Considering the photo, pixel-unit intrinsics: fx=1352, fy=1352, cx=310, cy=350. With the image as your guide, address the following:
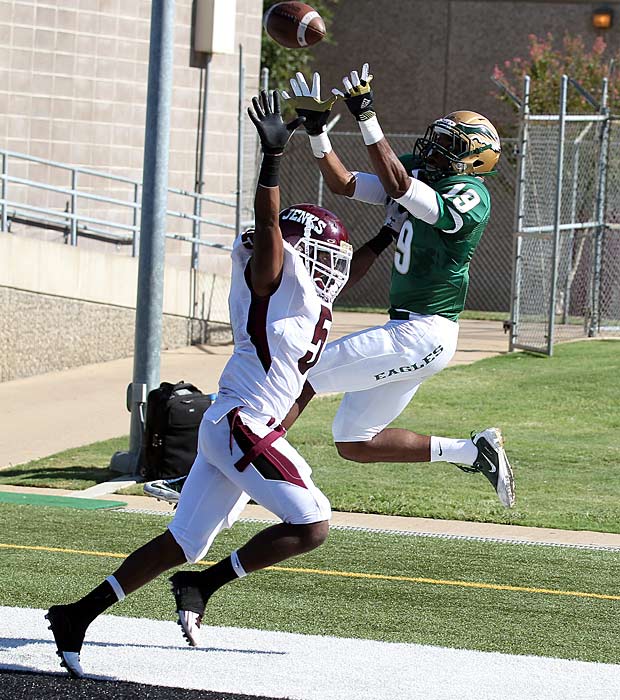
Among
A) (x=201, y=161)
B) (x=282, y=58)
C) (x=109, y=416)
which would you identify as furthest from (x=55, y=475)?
(x=282, y=58)

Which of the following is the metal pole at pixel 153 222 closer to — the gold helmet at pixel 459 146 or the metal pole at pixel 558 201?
the gold helmet at pixel 459 146

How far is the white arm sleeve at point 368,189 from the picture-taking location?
6.56 metres

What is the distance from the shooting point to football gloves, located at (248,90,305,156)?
14.8 feet

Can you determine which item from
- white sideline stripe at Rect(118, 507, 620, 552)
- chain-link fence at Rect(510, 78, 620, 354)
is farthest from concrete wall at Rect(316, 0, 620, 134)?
white sideline stripe at Rect(118, 507, 620, 552)

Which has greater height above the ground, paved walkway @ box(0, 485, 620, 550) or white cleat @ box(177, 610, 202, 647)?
white cleat @ box(177, 610, 202, 647)

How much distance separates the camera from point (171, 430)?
8.90 metres

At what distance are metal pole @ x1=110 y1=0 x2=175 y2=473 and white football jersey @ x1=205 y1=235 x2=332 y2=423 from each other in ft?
15.8

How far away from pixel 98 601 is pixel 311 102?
2191 millimetres

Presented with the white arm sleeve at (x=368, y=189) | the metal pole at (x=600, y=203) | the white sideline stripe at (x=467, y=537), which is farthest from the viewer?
the metal pole at (x=600, y=203)

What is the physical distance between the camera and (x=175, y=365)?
1450 cm

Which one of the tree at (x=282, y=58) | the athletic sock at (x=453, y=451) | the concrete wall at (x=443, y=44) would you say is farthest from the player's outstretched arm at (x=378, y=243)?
the tree at (x=282, y=58)

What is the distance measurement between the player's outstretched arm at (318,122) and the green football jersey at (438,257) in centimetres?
37

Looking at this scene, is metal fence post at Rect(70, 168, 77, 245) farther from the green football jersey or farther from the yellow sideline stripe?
the green football jersey

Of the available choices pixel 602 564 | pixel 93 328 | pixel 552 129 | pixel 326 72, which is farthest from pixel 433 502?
pixel 326 72
